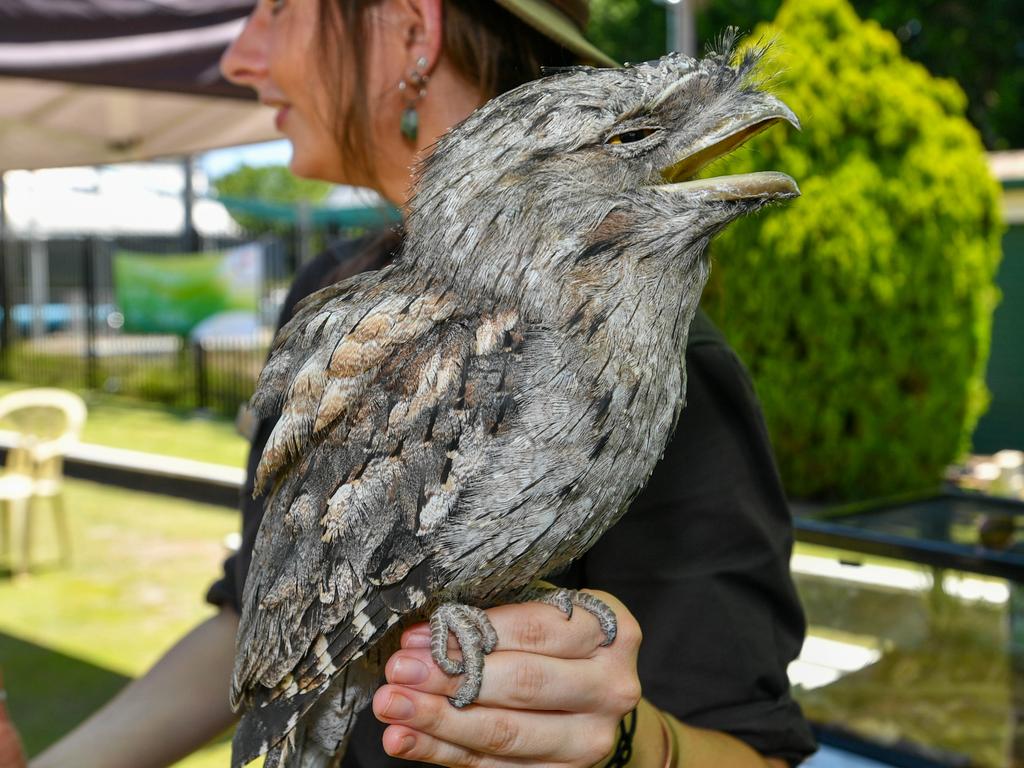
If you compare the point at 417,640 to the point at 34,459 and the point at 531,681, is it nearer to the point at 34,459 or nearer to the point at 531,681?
the point at 531,681

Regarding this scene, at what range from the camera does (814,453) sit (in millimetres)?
9844

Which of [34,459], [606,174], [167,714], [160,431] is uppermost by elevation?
[606,174]

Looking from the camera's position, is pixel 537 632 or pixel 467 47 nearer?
pixel 537 632

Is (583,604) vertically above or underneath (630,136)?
underneath

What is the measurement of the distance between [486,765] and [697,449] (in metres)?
0.70

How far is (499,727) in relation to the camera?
51.4 inches

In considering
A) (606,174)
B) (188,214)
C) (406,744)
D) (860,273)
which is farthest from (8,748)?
(188,214)

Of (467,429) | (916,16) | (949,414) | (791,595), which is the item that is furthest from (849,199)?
(916,16)

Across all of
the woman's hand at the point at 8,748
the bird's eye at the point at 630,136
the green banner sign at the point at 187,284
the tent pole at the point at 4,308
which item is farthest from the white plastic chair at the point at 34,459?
the tent pole at the point at 4,308

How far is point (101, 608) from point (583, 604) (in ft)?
22.1

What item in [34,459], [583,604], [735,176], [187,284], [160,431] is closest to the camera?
[735,176]

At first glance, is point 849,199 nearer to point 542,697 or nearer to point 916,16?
point 542,697

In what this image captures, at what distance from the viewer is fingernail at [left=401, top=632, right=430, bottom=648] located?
51.0 inches

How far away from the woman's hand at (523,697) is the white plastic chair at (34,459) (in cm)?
748
